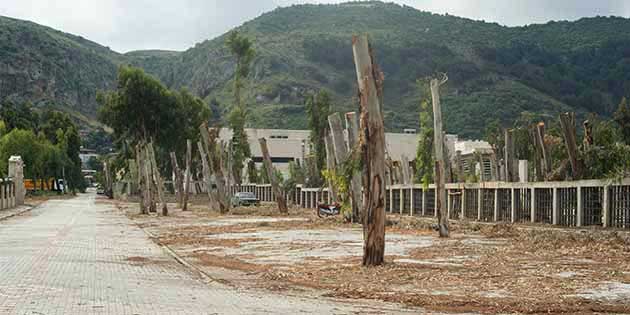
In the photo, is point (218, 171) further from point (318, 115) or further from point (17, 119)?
point (17, 119)

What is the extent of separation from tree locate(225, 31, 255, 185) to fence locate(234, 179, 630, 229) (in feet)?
139

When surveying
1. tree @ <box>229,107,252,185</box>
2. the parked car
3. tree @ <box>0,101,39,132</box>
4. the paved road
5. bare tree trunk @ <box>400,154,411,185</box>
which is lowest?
the parked car

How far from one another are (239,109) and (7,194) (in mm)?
27874

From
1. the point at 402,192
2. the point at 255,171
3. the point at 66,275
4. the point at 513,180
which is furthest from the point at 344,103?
the point at 66,275

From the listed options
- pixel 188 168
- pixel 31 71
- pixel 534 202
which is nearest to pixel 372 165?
pixel 534 202

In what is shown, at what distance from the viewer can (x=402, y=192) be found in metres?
41.3

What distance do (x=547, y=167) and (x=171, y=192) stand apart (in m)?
74.3

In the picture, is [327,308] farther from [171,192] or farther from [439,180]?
[171,192]

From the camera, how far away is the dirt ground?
12.3m

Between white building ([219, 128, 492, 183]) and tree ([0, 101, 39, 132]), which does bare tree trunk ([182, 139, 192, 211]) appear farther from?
tree ([0, 101, 39, 132])

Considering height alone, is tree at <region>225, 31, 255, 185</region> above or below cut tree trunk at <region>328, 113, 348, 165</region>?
above

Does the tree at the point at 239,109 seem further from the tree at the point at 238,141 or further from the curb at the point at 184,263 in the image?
Answer: the curb at the point at 184,263

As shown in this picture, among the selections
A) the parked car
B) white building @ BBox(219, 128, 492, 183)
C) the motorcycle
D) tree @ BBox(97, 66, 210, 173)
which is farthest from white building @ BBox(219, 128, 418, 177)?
the motorcycle

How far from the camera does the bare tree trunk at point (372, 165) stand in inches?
659
